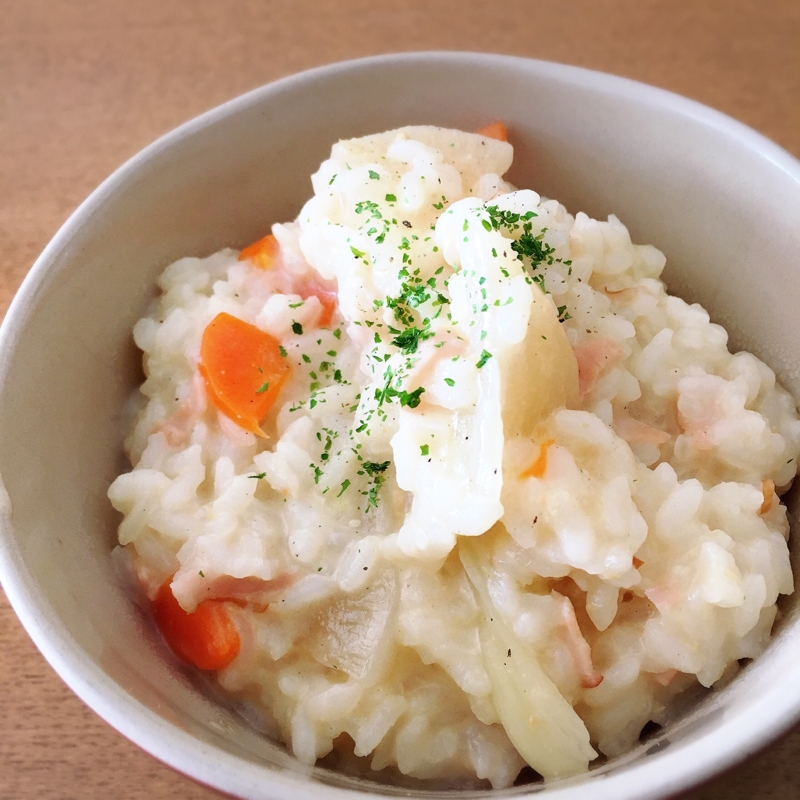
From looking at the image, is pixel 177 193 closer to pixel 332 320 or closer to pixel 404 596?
pixel 332 320

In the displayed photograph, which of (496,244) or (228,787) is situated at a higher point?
(496,244)

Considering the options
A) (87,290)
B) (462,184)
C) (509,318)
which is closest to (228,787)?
(509,318)

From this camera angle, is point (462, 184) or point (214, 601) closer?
point (214, 601)

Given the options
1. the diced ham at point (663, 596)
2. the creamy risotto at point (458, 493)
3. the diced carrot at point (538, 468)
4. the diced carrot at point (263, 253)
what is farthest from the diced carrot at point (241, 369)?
the diced ham at point (663, 596)

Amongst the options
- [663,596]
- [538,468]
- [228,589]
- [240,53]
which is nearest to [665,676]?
[663,596]

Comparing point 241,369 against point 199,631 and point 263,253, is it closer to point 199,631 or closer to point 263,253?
point 263,253

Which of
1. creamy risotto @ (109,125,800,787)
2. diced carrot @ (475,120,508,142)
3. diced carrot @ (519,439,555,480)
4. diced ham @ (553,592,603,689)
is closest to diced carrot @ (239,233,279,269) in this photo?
creamy risotto @ (109,125,800,787)

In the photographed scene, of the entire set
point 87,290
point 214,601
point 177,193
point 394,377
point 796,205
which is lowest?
point 214,601
